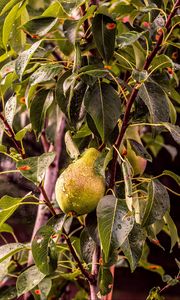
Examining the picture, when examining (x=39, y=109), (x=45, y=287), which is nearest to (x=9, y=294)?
(x=45, y=287)

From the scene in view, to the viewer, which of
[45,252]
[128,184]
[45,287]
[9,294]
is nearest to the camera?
[128,184]

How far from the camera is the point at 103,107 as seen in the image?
2.29 ft

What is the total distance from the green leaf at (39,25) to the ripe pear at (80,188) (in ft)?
0.69

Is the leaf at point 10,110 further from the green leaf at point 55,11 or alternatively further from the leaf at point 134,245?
the leaf at point 134,245

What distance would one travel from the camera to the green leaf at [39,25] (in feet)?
2.38

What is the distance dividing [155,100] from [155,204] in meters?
0.16

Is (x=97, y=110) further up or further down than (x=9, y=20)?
further down

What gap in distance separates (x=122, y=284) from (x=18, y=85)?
141 centimetres

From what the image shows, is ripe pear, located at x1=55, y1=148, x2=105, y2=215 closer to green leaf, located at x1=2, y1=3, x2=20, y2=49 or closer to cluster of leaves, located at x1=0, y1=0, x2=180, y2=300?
cluster of leaves, located at x1=0, y1=0, x2=180, y2=300

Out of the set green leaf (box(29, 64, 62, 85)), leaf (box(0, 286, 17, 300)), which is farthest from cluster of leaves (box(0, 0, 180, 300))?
leaf (box(0, 286, 17, 300))

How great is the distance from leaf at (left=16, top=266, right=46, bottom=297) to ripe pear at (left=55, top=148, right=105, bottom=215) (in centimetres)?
16

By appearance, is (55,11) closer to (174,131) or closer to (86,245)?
(174,131)

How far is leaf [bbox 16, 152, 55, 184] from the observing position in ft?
2.26

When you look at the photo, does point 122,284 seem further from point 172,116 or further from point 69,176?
point 69,176
